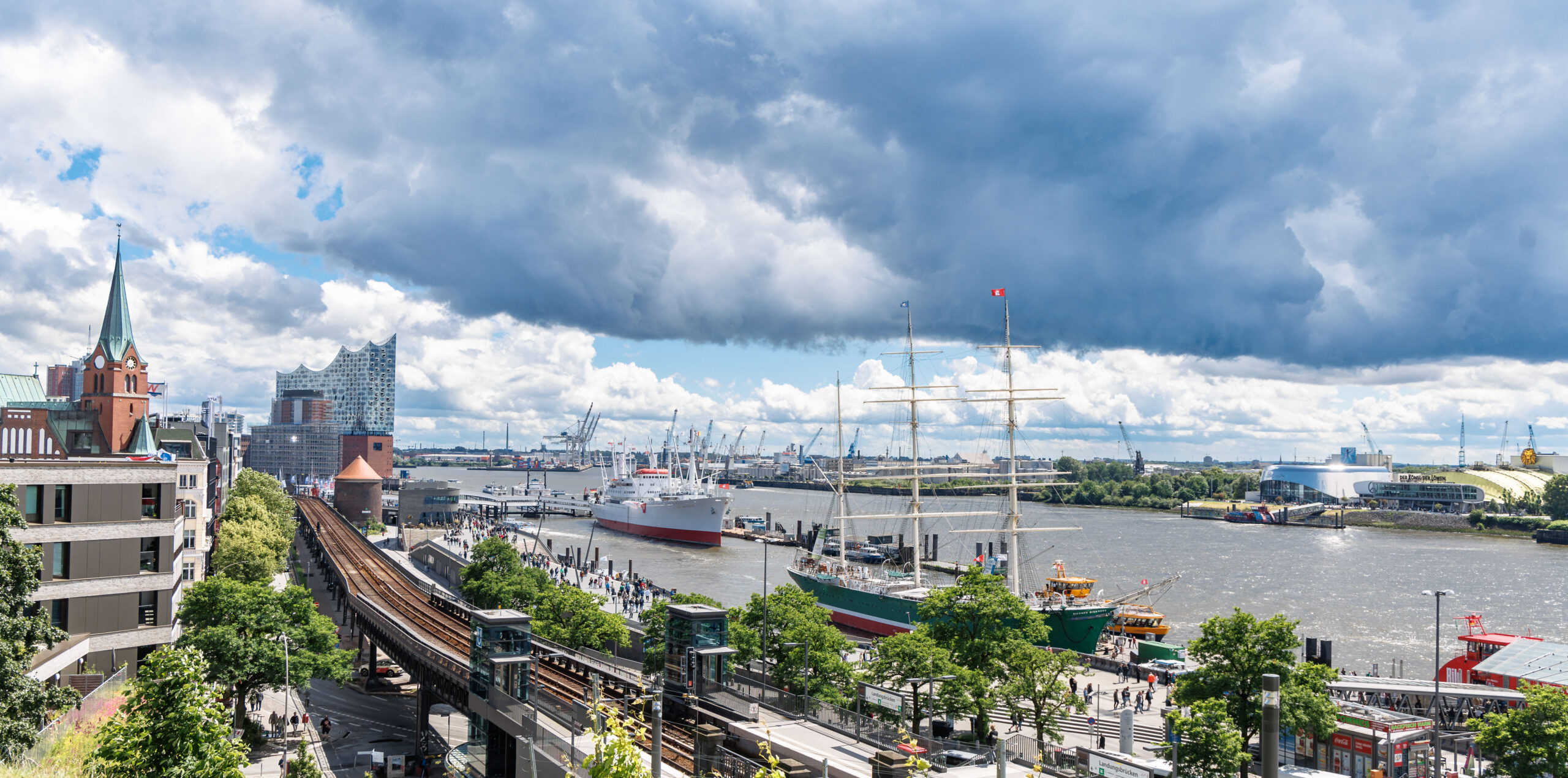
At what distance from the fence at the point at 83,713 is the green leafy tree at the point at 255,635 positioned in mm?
3140

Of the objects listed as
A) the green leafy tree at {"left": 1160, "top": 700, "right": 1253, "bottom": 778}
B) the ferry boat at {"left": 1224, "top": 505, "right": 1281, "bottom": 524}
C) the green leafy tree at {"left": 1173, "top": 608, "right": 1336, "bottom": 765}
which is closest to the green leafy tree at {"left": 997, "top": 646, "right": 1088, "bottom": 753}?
the green leafy tree at {"left": 1173, "top": 608, "right": 1336, "bottom": 765}

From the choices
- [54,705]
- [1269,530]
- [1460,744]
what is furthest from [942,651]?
[1269,530]

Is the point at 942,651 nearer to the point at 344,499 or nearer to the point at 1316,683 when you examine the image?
the point at 1316,683

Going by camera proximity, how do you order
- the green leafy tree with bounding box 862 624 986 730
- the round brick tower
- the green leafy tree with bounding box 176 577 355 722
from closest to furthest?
the green leafy tree with bounding box 862 624 986 730, the green leafy tree with bounding box 176 577 355 722, the round brick tower

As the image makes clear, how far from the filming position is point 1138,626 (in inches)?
2547

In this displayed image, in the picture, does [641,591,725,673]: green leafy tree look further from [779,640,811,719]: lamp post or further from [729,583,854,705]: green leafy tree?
[779,640,811,719]: lamp post

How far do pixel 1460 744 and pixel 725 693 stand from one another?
28230mm

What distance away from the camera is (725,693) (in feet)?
93.2

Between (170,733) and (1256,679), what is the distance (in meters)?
26.6

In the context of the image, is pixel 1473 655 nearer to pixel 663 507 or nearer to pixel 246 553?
pixel 246 553

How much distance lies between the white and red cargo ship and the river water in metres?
2.14

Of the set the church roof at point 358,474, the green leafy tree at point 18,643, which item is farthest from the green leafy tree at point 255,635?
the church roof at point 358,474

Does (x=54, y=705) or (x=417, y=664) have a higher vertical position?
(x=54, y=705)

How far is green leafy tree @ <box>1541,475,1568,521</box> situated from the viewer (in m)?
154
